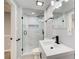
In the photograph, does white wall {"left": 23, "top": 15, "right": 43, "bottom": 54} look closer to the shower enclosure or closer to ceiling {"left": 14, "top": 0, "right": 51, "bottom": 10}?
the shower enclosure

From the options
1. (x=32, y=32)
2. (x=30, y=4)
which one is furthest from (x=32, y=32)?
(x=30, y=4)

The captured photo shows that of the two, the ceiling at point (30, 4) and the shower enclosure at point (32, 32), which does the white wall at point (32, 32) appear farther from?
the ceiling at point (30, 4)

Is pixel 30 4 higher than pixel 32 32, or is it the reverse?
pixel 30 4

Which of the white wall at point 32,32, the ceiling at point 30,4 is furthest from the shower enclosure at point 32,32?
the ceiling at point 30,4

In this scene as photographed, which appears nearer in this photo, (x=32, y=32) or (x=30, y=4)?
(x=30, y=4)

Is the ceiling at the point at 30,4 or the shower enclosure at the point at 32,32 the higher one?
the ceiling at the point at 30,4

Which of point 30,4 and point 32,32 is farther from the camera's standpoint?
point 32,32

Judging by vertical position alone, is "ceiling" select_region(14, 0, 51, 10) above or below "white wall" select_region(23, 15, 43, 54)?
above

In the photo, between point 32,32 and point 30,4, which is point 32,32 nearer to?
point 32,32

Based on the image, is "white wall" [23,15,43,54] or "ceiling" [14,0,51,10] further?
"white wall" [23,15,43,54]

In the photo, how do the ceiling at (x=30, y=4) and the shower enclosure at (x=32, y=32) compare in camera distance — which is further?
the shower enclosure at (x=32, y=32)

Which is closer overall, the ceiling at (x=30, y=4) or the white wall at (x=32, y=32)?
the ceiling at (x=30, y=4)

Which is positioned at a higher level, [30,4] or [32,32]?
[30,4]

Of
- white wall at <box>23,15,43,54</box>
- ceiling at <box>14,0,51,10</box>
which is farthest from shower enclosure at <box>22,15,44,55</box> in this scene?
ceiling at <box>14,0,51,10</box>
